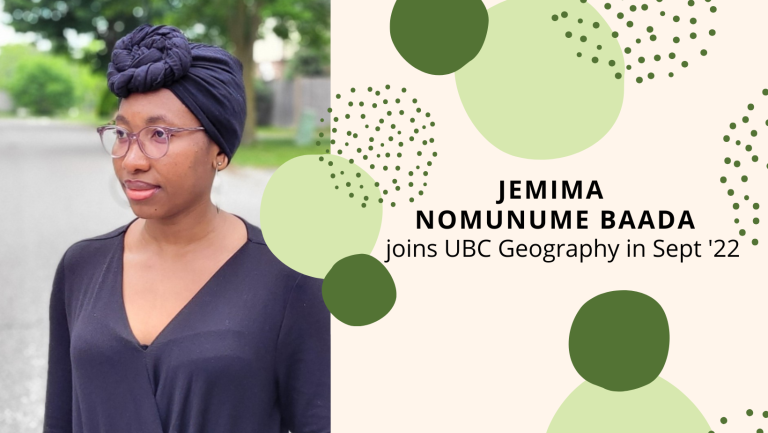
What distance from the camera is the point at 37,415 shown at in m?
4.66

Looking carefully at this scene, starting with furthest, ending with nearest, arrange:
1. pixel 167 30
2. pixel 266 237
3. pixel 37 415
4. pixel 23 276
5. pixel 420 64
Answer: pixel 23 276, pixel 37 415, pixel 420 64, pixel 266 237, pixel 167 30

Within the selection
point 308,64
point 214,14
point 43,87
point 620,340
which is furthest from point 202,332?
point 43,87

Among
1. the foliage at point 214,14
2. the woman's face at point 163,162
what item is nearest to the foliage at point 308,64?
the foliage at point 214,14

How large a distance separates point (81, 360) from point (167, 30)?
676 mm

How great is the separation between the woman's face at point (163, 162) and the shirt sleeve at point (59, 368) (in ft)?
0.98

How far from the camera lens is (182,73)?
1.69m

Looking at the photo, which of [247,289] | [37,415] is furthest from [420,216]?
[37,415]

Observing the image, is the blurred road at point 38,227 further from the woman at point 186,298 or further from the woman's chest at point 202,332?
the woman's chest at point 202,332

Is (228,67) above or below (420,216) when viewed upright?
above

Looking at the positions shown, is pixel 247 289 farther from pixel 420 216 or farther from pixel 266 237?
pixel 420 216

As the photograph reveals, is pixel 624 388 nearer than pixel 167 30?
No

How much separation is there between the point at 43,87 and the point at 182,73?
79.2 meters

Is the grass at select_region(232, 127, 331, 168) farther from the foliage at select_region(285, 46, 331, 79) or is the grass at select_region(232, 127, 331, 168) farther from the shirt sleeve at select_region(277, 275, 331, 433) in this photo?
the shirt sleeve at select_region(277, 275, 331, 433)

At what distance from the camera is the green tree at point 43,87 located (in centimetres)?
7275
